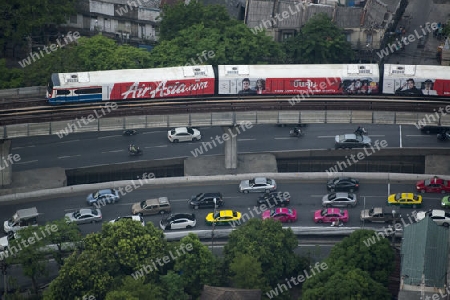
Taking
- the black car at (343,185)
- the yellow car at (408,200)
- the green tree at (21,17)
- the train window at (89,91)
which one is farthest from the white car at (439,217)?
the green tree at (21,17)

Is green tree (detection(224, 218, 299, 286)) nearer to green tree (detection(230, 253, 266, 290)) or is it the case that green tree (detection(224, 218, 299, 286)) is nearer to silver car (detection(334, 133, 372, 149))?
green tree (detection(230, 253, 266, 290))

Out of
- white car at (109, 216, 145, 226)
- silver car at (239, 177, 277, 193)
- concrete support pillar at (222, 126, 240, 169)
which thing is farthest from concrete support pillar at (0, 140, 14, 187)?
silver car at (239, 177, 277, 193)

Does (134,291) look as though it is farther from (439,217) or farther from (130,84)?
(439,217)

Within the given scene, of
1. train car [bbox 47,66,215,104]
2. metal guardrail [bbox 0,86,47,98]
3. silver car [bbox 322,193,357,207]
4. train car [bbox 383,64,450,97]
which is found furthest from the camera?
metal guardrail [bbox 0,86,47,98]

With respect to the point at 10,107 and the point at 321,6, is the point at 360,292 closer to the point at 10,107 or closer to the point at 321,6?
the point at 10,107

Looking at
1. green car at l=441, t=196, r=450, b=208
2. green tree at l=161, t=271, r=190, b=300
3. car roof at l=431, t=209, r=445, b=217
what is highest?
green car at l=441, t=196, r=450, b=208

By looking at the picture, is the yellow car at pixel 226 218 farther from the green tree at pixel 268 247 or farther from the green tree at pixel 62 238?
the green tree at pixel 62 238

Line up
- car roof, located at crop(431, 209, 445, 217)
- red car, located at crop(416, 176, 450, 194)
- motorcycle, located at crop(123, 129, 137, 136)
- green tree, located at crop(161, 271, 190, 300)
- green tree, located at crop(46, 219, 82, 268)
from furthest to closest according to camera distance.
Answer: motorcycle, located at crop(123, 129, 137, 136) → red car, located at crop(416, 176, 450, 194) → car roof, located at crop(431, 209, 445, 217) → green tree, located at crop(46, 219, 82, 268) → green tree, located at crop(161, 271, 190, 300)
